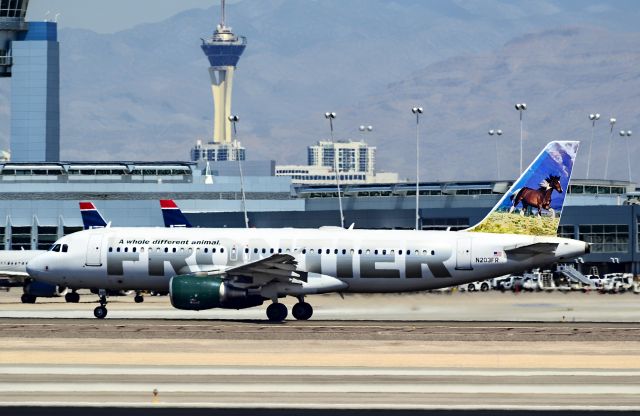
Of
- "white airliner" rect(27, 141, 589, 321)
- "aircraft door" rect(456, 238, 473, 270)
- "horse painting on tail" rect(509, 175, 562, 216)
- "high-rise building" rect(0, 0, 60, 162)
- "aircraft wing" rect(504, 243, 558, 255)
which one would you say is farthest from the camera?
"high-rise building" rect(0, 0, 60, 162)

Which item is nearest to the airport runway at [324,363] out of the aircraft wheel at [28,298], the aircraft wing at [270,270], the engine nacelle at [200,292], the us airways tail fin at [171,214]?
the engine nacelle at [200,292]

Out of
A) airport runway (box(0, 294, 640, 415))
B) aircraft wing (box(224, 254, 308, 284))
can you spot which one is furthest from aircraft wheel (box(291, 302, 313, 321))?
aircraft wing (box(224, 254, 308, 284))

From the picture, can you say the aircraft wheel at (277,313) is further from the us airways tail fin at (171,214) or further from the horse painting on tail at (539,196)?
the us airways tail fin at (171,214)

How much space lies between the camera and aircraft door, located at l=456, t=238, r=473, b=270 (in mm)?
63906

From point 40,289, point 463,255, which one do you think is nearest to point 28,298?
point 40,289

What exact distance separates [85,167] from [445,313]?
330 ft

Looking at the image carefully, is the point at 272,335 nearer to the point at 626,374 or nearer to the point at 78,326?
the point at 78,326

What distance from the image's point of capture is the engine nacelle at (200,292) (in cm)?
6153

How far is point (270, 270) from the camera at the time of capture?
206 feet

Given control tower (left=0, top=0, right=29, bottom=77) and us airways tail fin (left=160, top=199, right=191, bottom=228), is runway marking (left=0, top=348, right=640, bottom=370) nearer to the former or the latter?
us airways tail fin (left=160, top=199, right=191, bottom=228)

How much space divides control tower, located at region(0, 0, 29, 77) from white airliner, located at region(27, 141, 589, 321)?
125m

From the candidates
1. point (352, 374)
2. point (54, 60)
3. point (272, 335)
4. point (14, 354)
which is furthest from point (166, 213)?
point (54, 60)

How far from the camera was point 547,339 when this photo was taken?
181 feet

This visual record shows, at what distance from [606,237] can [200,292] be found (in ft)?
268
